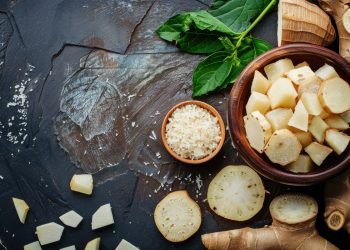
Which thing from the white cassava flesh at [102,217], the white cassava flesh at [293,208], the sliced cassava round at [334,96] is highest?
the sliced cassava round at [334,96]

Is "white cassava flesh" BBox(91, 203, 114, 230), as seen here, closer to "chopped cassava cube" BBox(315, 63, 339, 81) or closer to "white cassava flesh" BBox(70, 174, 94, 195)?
"white cassava flesh" BBox(70, 174, 94, 195)

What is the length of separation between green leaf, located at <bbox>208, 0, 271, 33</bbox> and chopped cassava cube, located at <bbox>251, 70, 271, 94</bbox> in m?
0.28

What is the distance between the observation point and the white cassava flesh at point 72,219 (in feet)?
5.38

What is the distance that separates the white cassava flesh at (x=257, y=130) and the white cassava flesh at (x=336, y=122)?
0.17 meters

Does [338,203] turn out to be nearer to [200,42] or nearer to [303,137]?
[303,137]

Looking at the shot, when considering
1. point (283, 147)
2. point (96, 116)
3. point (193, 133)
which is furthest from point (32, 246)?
point (283, 147)

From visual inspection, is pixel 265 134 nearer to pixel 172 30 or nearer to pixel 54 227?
pixel 172 30

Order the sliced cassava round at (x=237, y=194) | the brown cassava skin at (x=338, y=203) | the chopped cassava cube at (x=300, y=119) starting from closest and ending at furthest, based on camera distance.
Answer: the chopped cassava cube at (x=300, y=119)
the brown cassava skin at (x=338, y=203)
the sliced cassava round at (x=237, y=194)

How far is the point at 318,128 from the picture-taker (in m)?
1.39

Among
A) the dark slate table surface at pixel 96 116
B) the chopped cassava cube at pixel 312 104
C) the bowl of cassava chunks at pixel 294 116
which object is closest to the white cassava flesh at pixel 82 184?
the dark slate table surface at pixel 96 116

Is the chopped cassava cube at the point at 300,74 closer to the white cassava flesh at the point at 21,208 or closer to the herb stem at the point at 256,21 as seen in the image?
the herb stem at the point at 256,21

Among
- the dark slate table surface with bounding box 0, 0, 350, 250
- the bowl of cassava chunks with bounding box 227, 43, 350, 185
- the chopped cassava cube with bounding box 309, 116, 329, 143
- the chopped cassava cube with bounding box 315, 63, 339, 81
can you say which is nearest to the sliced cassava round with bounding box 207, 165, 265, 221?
the dark slate table surface with bounding box 0, 0, 350, 250

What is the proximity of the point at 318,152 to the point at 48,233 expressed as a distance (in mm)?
900

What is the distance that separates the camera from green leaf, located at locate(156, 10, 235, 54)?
1.60 metres
